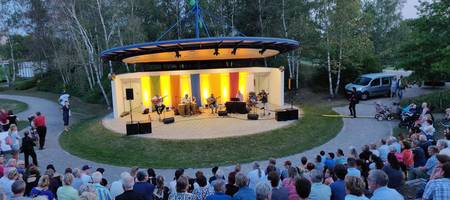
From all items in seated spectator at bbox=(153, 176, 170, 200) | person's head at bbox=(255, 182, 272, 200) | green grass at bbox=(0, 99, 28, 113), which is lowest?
green grass at bbox=(0, 99, 28, 113)

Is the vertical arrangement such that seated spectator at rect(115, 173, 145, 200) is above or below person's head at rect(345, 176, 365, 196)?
below

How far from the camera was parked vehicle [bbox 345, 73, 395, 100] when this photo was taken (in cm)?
2248

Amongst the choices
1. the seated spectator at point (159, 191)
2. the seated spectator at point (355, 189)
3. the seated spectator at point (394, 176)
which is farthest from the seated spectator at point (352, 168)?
the seated spectator at point (159, 191)

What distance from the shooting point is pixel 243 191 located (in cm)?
479

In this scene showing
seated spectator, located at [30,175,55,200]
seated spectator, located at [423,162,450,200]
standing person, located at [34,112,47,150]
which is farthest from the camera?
standing person, located at [34,112,47,150]

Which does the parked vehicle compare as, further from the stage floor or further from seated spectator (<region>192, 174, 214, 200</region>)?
seated spectator (<region>192, 174, 214, 200</region>)

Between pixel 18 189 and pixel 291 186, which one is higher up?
pixel 18 189

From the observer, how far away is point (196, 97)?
20281 mm

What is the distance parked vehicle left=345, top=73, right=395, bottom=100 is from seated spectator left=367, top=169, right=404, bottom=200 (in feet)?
64.9

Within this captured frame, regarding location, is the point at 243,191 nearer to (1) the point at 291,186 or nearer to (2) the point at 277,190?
(2) the point at 277,190

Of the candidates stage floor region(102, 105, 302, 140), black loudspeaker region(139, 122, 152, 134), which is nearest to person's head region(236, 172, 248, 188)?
stage floor region(102, 105, 302, 140)

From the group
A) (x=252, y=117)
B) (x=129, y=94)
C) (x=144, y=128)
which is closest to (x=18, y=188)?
(x=144, y=128)

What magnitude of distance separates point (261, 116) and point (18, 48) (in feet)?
152

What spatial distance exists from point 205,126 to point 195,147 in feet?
9.75
